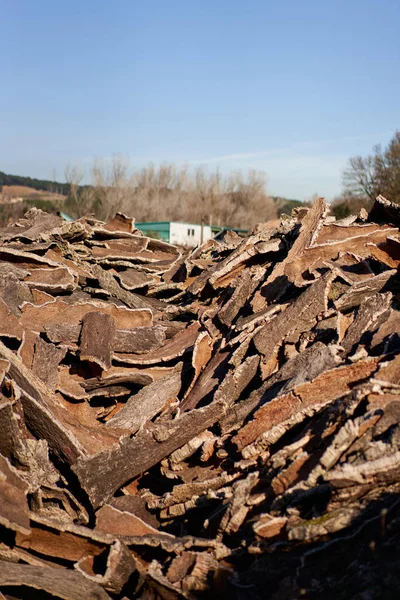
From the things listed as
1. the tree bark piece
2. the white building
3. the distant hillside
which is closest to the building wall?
the white building

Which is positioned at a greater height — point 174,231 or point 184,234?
point 174,231

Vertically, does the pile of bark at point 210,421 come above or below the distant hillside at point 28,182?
below

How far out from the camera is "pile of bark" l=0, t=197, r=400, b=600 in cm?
276

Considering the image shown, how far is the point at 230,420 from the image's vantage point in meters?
3.87

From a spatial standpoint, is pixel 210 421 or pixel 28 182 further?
pixel 28 182

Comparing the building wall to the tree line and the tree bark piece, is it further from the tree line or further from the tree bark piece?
the tree bark piece

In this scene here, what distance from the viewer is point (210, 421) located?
385 centimetres

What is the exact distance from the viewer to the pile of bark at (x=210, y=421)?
276 cm

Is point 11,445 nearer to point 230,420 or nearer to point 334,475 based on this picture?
point 230,420

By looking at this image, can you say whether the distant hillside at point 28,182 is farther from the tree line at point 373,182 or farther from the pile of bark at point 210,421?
the pile of bark at point 210,421

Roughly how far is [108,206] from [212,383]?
145 feet

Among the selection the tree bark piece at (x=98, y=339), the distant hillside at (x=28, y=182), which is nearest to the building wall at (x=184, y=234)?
the tree bark piece at (x=98, y=339)

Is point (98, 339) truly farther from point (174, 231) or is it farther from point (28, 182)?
point (28, 182)

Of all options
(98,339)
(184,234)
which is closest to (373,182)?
(184,234)
